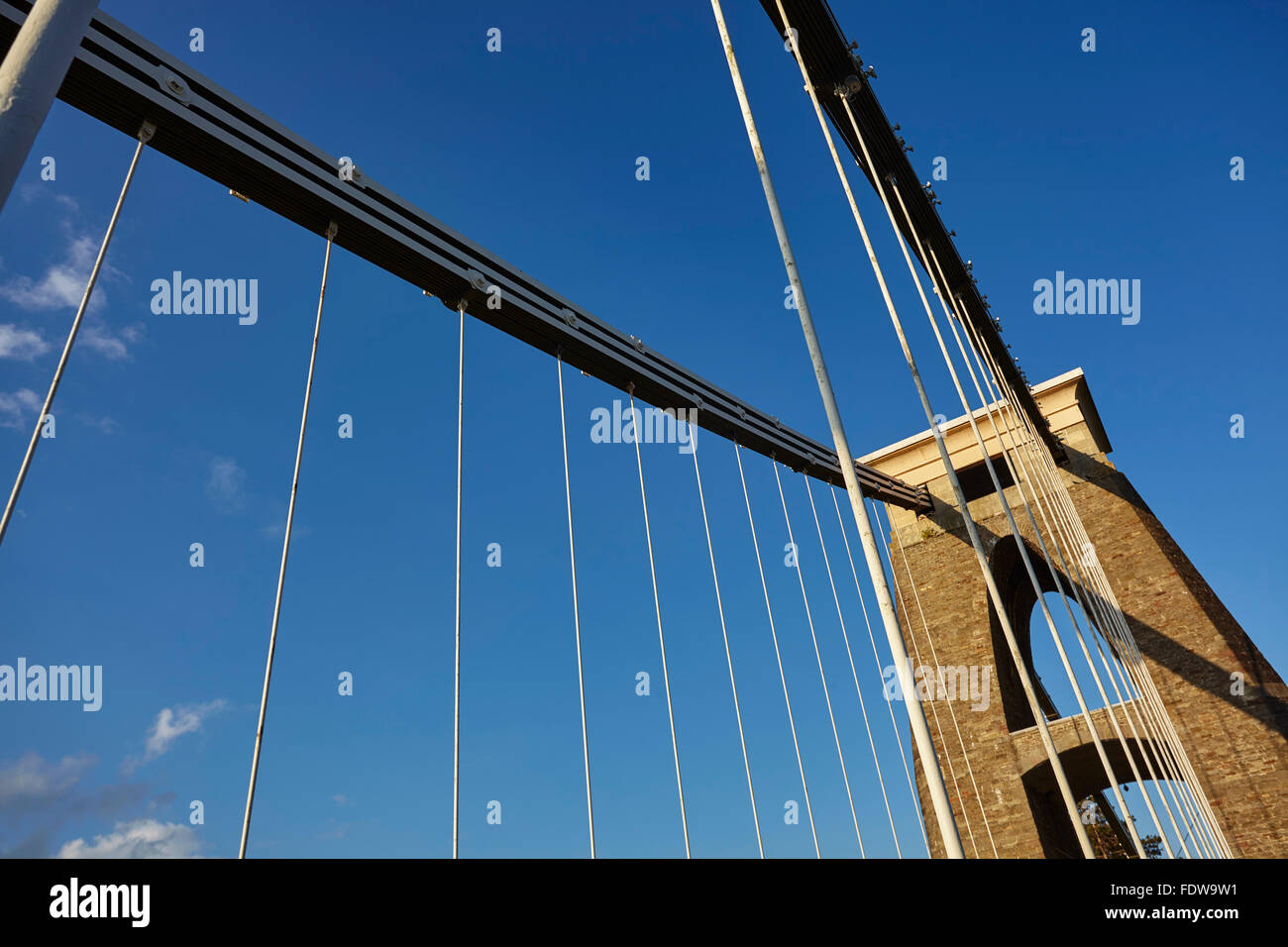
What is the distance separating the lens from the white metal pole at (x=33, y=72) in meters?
1.27

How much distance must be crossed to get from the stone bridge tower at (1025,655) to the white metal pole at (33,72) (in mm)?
14173

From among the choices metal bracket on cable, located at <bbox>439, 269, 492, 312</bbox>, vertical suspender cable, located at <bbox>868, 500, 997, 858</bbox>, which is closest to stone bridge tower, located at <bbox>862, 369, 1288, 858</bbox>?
vertical suspender cable, located at <bbox>868, 500, 997, 858</bbox>

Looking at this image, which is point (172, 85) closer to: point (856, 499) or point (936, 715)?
point (856, 499)

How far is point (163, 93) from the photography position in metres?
4.77

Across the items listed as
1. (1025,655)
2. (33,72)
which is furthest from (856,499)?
(1025,655)

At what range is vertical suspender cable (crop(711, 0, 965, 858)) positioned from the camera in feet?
8.36

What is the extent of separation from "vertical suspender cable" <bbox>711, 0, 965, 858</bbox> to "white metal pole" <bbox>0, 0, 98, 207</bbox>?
254cm

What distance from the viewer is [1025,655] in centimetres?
1688

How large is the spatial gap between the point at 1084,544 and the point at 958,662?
10.6 ft

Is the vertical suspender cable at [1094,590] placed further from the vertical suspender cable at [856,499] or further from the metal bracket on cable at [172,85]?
the metal bracket on cable at [172,85]

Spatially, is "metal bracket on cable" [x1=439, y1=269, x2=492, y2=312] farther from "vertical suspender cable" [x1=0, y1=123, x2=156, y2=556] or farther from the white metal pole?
the white metal pole

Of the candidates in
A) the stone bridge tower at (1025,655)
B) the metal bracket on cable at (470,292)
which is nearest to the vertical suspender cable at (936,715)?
the stone bridge tower at (1025,655)
